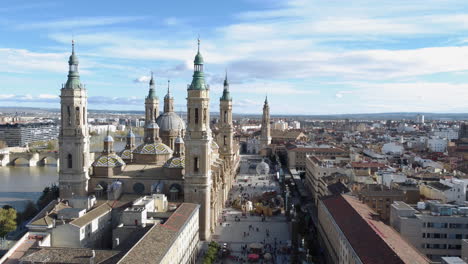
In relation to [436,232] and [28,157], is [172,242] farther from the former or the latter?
[28,157]

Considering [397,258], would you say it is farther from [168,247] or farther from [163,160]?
[163,160]

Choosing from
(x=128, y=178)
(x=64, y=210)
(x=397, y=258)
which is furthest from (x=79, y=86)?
(x=397, y=258)

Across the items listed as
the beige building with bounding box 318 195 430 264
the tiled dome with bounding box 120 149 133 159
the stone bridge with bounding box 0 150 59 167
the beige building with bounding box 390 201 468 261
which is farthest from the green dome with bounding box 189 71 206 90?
the stone bridge with bounding box 0 150 59 167

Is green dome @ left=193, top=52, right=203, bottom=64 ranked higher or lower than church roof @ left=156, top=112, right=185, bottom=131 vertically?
higher

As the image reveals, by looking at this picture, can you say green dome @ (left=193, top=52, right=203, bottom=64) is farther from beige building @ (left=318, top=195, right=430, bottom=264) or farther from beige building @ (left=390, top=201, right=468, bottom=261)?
beige building @ (left=390, top=201, right=468, bottom=261)

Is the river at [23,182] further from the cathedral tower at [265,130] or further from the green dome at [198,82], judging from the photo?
the cathedral tower at [265,130]

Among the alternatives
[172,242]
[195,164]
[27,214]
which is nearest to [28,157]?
[27,214]

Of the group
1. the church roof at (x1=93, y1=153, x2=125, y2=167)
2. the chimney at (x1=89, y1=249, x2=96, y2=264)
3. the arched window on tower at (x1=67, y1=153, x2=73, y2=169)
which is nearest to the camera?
the chimney at (x1=89, y1=249, x2=96, y2=264)
